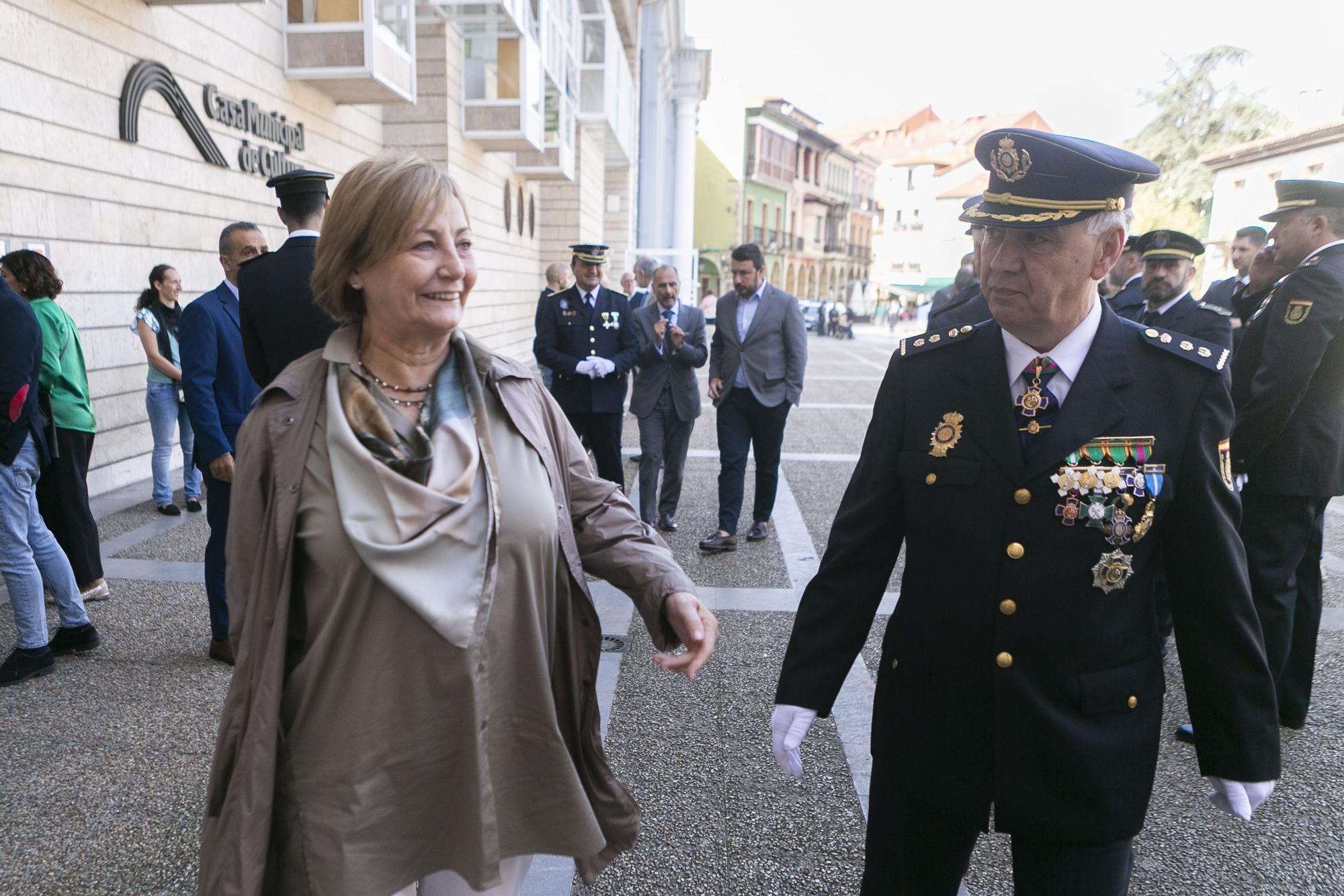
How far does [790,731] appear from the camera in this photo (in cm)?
196

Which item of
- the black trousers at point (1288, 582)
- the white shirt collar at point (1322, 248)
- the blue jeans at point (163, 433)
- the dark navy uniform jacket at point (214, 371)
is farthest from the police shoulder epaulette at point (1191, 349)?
the blue jeans at point (163, 433)

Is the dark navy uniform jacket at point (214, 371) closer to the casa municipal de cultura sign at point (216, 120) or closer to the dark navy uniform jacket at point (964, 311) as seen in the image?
the dark navy uniform jacket at point (964, 311)

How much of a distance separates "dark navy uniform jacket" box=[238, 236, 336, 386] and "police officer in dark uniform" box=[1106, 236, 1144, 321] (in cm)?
512

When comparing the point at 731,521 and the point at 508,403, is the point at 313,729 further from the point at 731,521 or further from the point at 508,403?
the point at 731,521

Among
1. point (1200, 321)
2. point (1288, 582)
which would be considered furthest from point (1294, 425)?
point (1200, 321)

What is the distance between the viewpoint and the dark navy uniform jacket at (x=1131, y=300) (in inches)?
258

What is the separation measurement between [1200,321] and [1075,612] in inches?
169

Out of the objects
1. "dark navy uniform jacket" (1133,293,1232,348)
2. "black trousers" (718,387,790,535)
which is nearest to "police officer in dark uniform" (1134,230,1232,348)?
"dark navy uniform jacket" (1133,293,1232,348)

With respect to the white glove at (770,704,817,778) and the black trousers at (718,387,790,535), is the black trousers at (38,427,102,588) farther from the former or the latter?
the white glove at (770,704,817,778)

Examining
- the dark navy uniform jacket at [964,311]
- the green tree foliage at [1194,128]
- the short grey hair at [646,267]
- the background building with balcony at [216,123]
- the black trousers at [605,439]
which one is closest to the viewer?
the dark navy uniform jacket at [964,311]

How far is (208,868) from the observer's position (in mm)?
1675

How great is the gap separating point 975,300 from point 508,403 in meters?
5.01

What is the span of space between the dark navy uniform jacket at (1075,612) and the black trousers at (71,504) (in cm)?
439

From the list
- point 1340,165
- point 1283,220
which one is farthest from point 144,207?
point 1340,165
